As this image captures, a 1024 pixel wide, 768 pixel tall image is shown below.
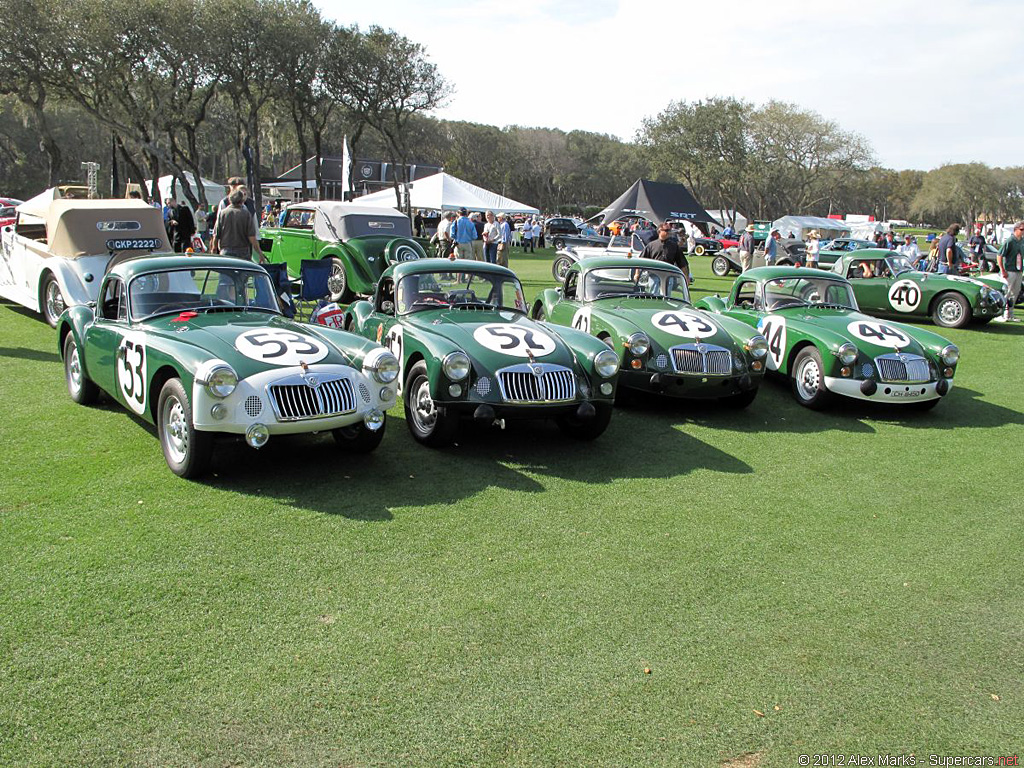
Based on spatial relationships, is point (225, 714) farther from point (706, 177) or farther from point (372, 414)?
point (706, 177)

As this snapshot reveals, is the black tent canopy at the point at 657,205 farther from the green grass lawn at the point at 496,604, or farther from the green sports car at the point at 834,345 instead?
the green grass lawn at the point at 496,604

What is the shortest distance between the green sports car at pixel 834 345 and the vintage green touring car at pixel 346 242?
695 cm

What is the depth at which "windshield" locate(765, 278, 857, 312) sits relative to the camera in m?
10.5

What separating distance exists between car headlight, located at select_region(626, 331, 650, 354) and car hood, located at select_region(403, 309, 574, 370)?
41.3 inches

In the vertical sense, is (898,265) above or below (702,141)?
below

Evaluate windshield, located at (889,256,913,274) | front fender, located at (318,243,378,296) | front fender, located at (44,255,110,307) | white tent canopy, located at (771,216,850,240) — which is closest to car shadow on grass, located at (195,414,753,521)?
front fender, located at (44,255,110,307)

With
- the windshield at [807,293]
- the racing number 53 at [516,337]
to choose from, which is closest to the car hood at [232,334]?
the racing number 53 at [516,337]

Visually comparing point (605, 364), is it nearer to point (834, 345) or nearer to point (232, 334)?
point (232, 334)

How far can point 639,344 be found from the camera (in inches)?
331

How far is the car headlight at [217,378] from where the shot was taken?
551cm

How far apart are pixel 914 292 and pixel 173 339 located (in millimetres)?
15030

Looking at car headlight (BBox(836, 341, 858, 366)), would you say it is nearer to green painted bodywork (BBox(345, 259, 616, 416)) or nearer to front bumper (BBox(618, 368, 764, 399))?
front bumper (BBox(618, 368, 764, 399))

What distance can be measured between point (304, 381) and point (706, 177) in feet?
194

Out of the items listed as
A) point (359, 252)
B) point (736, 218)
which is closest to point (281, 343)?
point (359, 252)
